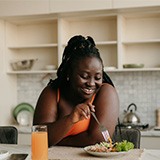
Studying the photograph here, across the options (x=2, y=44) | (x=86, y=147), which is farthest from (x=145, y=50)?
(x=86, y=147)

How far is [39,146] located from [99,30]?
2.80 metres

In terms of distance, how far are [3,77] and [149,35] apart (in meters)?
1.70

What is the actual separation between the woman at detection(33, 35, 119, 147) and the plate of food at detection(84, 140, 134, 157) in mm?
160

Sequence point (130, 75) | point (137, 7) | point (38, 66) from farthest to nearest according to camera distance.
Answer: point (38, 66)
point (130, 75)
point (137, 7)

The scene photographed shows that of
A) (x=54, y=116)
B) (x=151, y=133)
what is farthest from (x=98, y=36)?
(x=54, y=116)

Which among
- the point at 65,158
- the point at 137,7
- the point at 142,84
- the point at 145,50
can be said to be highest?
the point at 137,7

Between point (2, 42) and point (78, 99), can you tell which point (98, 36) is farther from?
point (78, 99)

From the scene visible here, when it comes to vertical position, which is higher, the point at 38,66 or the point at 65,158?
the point at 38,66

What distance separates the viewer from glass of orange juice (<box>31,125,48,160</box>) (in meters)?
1.70

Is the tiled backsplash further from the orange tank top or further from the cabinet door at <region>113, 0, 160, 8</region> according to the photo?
the orange tank top

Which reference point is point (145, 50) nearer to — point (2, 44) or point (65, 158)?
point (2, 44)

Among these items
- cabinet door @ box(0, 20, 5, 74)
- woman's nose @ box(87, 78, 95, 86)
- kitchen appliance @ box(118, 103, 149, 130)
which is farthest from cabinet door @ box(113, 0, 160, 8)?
woman's nose @ box(87, 78, 95, 86)

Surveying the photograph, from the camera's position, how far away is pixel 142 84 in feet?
13.9

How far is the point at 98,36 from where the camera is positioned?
4.34 metres
